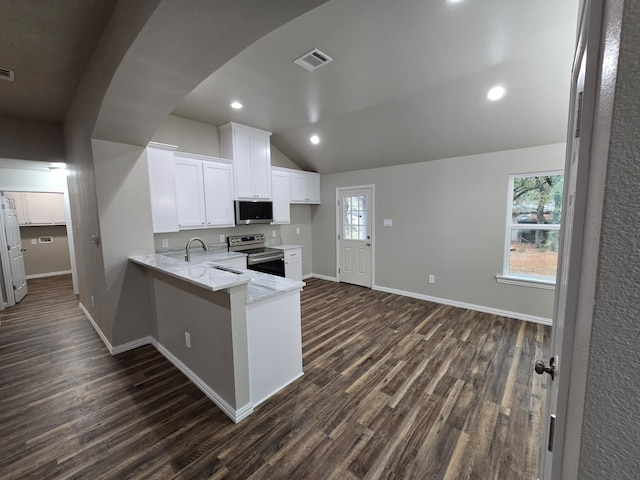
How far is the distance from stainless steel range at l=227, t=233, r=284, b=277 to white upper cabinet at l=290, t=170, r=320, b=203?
1.07 m

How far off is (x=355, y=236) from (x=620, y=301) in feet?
16.6

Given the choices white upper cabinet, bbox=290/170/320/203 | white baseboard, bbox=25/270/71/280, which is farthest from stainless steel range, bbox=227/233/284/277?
white baseboard, bbox=25/270/71/280

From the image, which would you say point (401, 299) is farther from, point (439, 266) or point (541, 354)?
point (541, 354)

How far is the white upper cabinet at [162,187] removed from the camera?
332cm

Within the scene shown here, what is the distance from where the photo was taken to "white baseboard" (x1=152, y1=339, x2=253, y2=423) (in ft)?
6.39

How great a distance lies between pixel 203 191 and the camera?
12.7 feet

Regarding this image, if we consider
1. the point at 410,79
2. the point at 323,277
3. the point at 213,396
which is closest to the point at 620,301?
the point at 213,396

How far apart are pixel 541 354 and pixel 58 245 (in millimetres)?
9549

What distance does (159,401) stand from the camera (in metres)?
2.14

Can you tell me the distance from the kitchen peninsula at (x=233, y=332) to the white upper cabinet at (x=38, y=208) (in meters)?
5.82

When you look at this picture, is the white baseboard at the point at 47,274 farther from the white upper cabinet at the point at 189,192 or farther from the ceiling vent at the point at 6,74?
the ceiling vent at the point at 6,74

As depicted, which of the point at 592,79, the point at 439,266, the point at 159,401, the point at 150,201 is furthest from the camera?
the point at 439,266

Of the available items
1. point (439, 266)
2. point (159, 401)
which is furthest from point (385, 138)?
point (159, 401)

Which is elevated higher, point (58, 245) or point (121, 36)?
point (121, 36)
